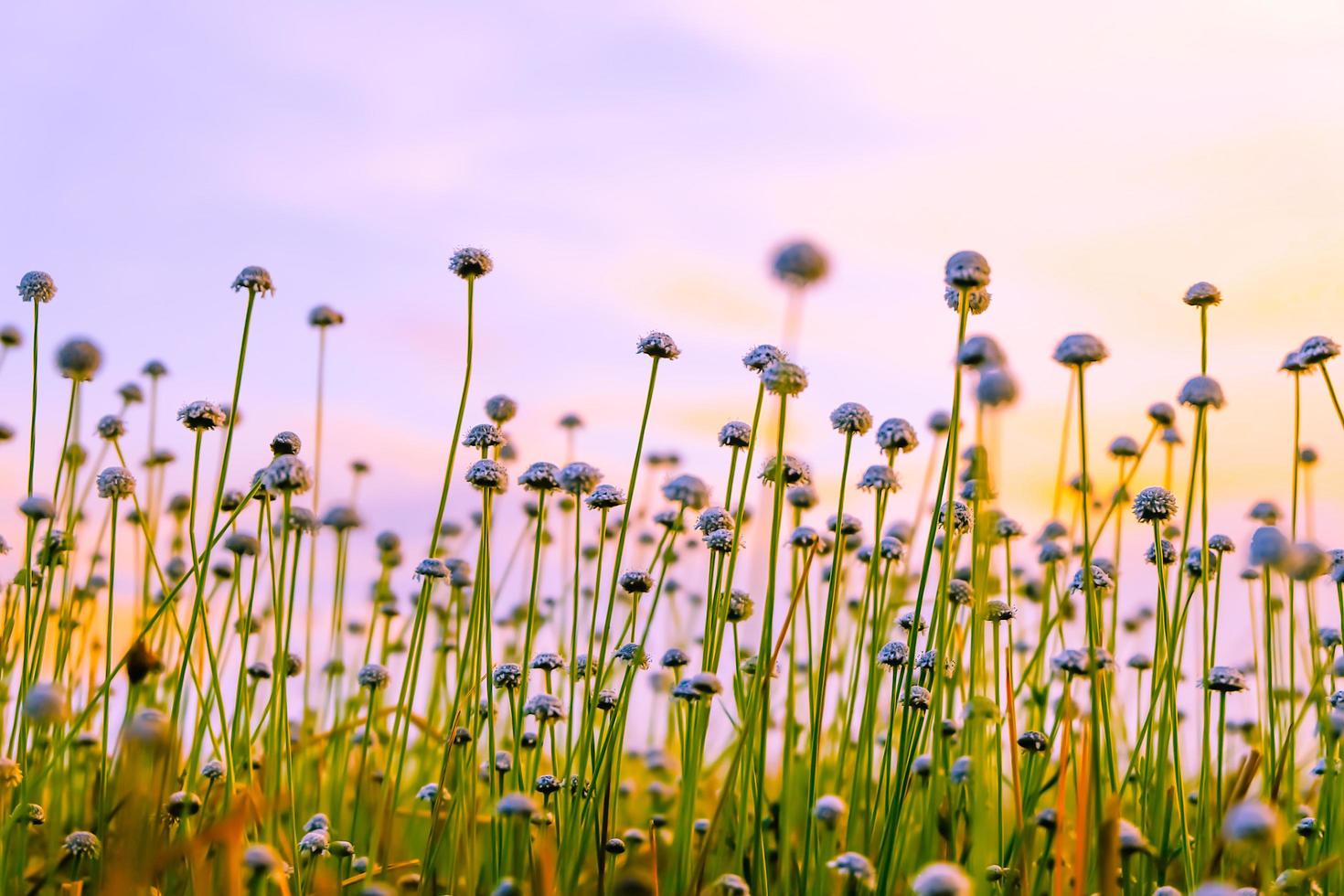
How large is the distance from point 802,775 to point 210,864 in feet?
9.40

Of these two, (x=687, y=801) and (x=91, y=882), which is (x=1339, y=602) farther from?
(x=91, y=882)

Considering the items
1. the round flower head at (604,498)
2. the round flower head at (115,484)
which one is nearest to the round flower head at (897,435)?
the round flower head at (604,498)

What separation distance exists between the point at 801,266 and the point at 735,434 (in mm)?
1109

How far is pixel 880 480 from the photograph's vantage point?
315 centimetres

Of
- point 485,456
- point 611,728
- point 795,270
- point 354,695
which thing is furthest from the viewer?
point 354,695

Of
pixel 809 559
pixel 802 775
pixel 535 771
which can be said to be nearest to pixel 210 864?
pixel 535 771

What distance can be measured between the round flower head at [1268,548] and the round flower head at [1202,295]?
2.64ft

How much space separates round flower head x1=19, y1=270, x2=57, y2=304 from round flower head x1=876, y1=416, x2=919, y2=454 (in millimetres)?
2526

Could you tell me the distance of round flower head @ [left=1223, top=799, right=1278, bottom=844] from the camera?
1.60 meters

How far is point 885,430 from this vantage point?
9.77 ft

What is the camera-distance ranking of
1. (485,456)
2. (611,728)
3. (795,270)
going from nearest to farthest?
(795,270), (611,728), (485,456)

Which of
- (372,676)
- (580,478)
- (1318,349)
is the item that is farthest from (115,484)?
(1318,349)

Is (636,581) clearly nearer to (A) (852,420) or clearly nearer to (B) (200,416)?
(A) (852,420)

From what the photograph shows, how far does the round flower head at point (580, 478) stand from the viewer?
2.93 metres
